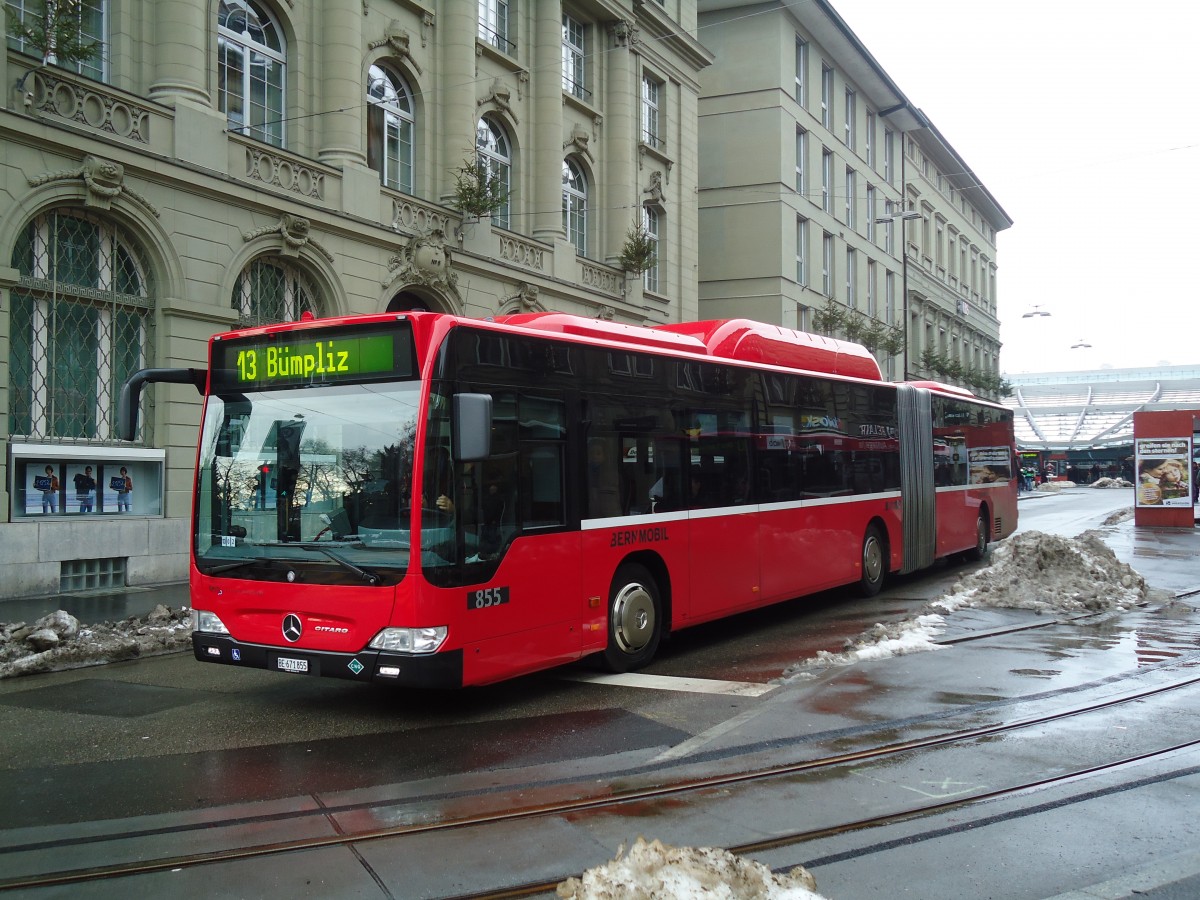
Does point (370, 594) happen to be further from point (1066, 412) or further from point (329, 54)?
point (1066, 412)

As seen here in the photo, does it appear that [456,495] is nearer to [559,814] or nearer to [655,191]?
[559,814]

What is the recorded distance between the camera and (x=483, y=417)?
272 inches

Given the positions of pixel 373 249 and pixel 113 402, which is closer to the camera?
pixel 113 402

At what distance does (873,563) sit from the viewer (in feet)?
47.1

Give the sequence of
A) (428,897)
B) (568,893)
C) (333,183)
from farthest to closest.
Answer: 1. (333,183)
2. (428,897)
3. (568,893)

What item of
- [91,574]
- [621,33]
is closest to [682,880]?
[91,574]

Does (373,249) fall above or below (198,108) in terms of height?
below

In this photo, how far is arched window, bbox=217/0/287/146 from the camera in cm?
1705

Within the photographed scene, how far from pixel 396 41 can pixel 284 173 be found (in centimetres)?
429

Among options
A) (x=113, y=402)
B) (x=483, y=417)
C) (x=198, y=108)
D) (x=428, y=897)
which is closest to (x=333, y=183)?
(x=198, y=108)

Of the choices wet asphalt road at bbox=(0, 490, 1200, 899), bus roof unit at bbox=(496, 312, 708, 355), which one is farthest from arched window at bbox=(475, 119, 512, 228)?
wet asphalt road at bbox=(0, 490, 1200, 899)

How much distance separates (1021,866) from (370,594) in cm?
428

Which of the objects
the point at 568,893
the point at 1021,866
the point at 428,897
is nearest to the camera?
the point at 568,893

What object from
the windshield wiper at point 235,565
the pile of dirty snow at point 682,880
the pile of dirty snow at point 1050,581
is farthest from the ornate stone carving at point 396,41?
the pile of dirty snow at point 682,880
